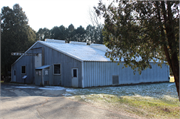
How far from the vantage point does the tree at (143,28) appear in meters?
7.23

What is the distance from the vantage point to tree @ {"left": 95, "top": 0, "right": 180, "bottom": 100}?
23.7 feet

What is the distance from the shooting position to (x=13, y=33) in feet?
102

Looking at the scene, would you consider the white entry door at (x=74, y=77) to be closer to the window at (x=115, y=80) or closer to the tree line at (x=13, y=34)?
the window at (x=115, y=80)

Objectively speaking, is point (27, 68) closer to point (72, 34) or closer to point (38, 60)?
point (38, 60)

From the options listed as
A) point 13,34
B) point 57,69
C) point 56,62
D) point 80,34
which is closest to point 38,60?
point 56,62

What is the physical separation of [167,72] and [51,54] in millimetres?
15803

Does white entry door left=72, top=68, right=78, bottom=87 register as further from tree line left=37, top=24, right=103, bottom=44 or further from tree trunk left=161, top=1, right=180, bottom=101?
tree line left=37, top=24, right=103, bottom=44

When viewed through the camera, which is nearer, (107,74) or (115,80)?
(107,74)

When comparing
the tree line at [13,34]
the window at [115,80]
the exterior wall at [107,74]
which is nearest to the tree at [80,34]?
the tree line at [13,34]

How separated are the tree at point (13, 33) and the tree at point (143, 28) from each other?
Answer: 25.5 metres

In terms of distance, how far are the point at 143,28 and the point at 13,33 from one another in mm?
28062

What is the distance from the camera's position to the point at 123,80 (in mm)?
20062

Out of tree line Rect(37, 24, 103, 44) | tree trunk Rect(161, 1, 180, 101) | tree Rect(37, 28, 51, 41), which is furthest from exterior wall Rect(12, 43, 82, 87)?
tree Rect(37, 28, 51, 41)

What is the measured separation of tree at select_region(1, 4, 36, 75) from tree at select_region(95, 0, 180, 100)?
25519mm
